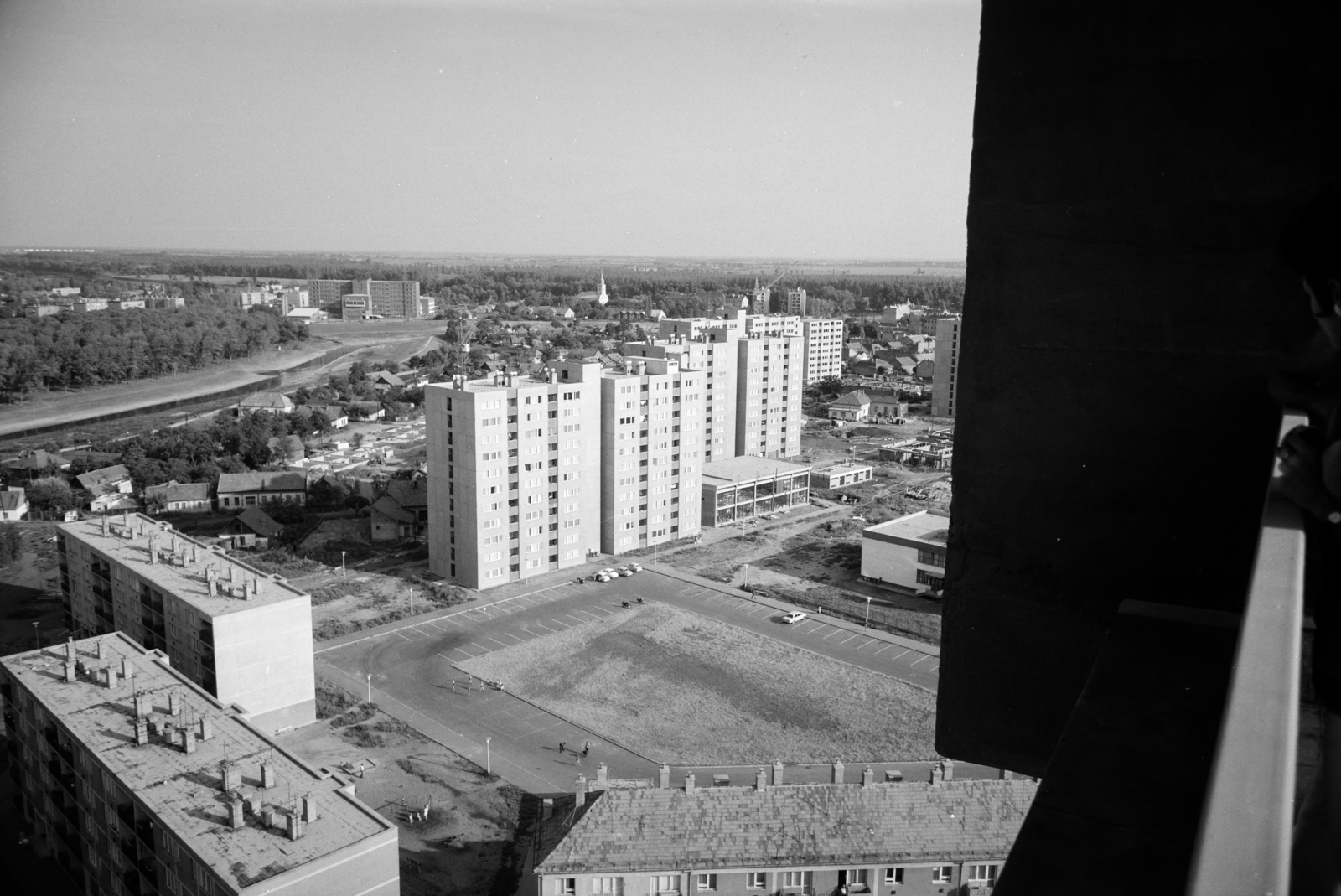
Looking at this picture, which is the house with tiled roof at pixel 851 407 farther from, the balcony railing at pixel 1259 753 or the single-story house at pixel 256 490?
the balcony railing at pixel 1259 753

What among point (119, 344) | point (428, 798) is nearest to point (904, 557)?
point (428, 798)

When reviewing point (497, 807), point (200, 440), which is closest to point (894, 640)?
point (497, 807)

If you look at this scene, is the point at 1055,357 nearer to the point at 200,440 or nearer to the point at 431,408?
the point at 431,408

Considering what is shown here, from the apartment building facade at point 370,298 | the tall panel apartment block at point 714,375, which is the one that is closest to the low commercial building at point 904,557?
the tall panel apartment block at point 714,375

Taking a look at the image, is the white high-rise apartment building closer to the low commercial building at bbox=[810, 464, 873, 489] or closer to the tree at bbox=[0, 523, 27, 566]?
the low commercial building at bbox=[810, 464, 873, 489]

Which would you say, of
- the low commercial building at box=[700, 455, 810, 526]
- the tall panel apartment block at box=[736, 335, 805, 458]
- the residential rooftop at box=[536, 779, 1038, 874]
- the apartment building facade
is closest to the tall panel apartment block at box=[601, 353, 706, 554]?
the low commercial building at box=[700, 455, 810, 526]

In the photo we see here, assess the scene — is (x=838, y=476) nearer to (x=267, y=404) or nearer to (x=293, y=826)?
(x=267, y=404)
